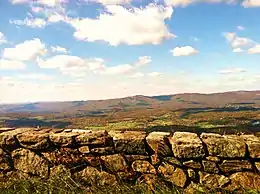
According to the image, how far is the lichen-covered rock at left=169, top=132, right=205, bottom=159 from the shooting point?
20.1 feet

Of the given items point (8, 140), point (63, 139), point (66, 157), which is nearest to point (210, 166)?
point (66, 157)

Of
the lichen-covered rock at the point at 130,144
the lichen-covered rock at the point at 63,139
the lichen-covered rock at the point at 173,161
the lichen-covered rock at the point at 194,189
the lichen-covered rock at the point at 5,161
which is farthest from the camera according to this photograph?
the lichen-covered rock at the point at 5,161

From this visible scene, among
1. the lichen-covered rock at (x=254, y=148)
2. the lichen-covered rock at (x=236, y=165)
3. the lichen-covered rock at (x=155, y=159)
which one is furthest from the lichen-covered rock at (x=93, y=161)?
the lichen-covered rock at (x=254, y=148)

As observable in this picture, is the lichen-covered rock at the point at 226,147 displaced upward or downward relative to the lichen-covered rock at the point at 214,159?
upward

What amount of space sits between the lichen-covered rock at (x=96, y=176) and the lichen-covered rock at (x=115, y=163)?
153 millimetres

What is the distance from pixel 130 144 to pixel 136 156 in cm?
28

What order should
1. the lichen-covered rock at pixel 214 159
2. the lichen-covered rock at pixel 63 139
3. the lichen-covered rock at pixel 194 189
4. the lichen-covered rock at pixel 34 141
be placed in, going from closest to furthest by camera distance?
the lichen-covered rock at pixel 194 189, the lichen-covered rock at pixel 214 159, the lichen-covered rock at pixel 63 139, the lichen-covered rock at pixel 34 141

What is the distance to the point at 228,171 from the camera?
19.8ft

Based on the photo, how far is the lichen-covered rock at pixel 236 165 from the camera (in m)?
6.00

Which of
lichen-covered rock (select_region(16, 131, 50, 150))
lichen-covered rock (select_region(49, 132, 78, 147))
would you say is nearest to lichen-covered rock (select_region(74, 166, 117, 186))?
lichen-covered rock (select_region(49, 132, 78, 147))

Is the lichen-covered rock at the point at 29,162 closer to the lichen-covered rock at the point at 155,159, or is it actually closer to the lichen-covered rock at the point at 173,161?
the lichen-covered rock at the point at 155,159

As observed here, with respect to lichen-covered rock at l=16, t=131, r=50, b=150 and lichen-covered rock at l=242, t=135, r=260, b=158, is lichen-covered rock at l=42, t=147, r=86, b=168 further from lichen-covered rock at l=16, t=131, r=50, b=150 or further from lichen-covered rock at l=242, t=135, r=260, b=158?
lichen-covered rock at l=242, t=135, r=260, b=158

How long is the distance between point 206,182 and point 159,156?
107 centimetres

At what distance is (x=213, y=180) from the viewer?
19.8ft
